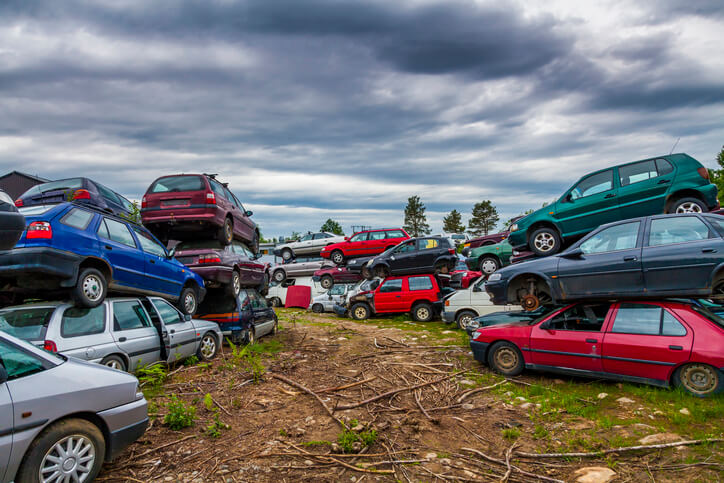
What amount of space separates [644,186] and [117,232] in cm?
933

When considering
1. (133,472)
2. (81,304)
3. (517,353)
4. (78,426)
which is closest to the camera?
(78,426)

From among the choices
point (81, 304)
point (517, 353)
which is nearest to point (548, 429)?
point (517, 353)

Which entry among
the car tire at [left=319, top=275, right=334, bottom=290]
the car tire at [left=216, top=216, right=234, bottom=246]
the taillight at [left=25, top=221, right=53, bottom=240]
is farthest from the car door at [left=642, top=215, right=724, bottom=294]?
the car tire at [left=319, top=275, right=334, bottom=290]

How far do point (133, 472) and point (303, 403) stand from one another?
2.27 m

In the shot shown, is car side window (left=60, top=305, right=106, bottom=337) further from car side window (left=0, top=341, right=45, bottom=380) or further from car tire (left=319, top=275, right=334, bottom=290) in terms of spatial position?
car tire (left=319, top=275, right=334, bottom=290)

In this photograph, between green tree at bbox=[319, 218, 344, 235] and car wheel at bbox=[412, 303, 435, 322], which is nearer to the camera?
car wheel at bbox=[412, 303, 435, 322]

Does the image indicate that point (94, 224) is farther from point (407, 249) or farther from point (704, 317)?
point (407, 249)

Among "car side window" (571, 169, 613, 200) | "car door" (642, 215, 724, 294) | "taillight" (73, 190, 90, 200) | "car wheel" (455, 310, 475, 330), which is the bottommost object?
"car wheel" (455, 310, 475, 330)

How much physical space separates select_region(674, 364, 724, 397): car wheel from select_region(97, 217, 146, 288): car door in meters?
8.07

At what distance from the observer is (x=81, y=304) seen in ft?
18.5

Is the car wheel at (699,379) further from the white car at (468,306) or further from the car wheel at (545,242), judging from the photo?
the white car at (468,306)

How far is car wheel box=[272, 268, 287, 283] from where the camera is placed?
20.2 m

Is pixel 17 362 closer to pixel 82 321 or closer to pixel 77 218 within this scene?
pixel 82 321

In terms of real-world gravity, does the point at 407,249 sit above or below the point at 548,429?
above
